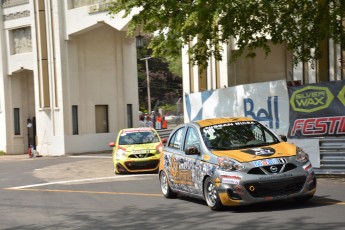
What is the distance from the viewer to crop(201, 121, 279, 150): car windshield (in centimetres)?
1166

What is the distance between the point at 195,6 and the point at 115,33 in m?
21.2

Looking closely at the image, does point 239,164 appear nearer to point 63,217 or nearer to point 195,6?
point 63,217

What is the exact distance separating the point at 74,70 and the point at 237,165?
25894mm

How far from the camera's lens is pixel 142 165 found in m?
20.4

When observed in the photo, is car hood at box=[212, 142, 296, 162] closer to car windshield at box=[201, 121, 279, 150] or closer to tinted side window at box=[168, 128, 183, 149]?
car windshield at box=[201, 121, 279, 150]

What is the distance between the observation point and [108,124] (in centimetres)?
3722

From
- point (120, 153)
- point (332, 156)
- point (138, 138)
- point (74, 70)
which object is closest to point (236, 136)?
point (332, 156)

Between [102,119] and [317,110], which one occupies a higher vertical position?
[317,110]

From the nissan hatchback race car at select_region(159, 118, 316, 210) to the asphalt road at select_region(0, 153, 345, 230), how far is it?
30 centimetres

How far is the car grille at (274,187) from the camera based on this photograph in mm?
10555

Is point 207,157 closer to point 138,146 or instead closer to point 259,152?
point 259,152

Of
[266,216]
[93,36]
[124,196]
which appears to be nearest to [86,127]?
[93,36]

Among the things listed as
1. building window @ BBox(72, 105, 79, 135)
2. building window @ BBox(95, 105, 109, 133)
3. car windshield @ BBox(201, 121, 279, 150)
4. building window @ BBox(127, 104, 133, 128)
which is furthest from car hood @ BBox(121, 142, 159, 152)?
building window @ BBox(127, 104, 133, 128)

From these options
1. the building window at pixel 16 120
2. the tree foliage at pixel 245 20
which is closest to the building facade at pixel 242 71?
the tree foliage at pixel 245 20
